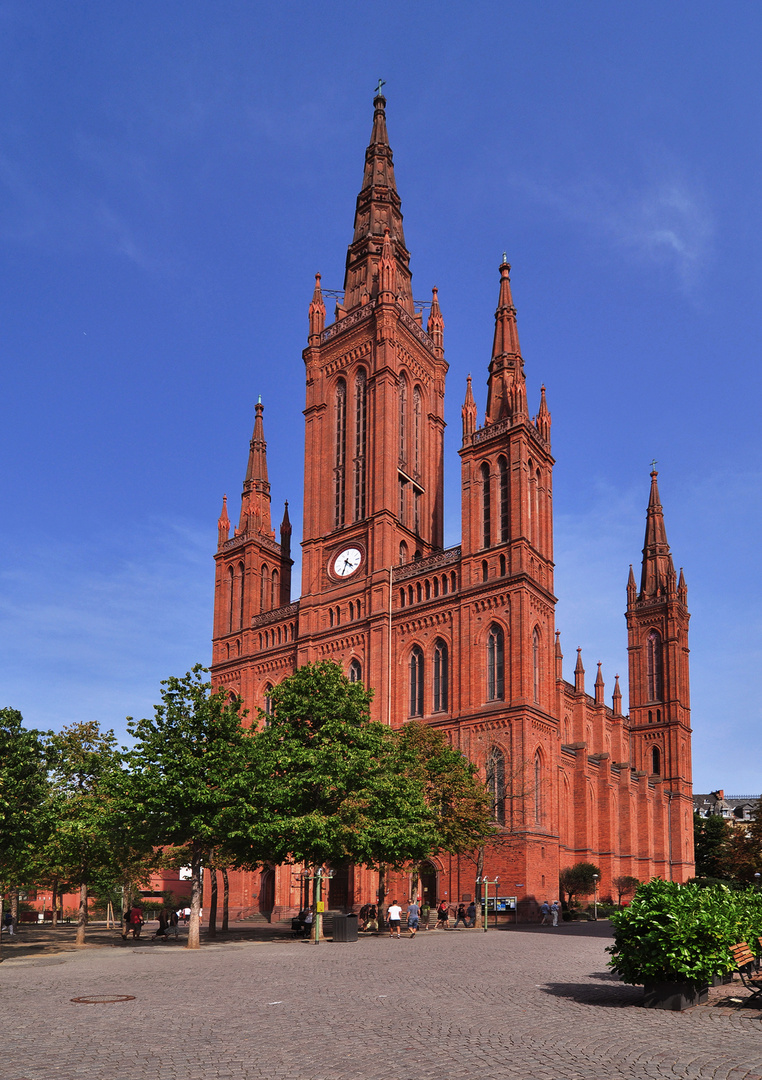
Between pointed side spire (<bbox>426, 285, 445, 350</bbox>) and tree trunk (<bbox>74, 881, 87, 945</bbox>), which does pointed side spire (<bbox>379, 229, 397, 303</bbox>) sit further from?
tree trunk (<bbox>74, 881, 87, 945</bbox>)

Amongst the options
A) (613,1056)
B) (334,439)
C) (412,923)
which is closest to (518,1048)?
(613,1056)

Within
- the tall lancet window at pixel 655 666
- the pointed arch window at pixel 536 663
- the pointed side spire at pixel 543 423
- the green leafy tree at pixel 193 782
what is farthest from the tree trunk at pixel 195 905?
the tall lancet window at pixel 655 666

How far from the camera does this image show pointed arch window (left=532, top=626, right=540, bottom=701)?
172 feet

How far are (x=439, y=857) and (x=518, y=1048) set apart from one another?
4057cm

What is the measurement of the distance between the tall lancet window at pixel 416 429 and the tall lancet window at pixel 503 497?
420 inches

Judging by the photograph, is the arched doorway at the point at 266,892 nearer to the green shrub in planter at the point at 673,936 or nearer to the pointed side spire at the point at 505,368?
the pointed side spire at the point at 505,368

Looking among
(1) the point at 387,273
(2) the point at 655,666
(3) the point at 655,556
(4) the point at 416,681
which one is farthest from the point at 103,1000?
(3) the point at 655,556

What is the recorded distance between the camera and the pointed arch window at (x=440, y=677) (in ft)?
182

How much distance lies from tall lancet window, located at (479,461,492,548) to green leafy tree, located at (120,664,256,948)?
26.3 m

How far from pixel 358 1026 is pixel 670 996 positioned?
5433mm

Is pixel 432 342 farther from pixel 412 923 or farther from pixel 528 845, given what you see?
pixel 412 923

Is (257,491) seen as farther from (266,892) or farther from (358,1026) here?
(358,1026)

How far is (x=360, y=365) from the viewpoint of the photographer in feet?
221

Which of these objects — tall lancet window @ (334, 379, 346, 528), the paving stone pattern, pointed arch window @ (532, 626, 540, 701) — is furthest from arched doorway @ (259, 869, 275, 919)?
the paving stone pattern
